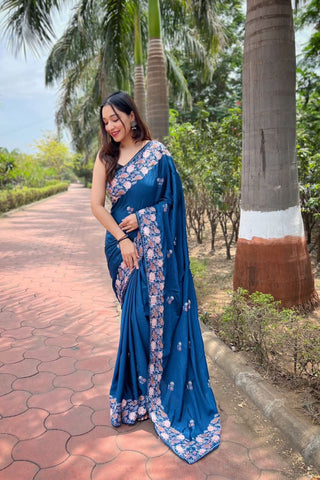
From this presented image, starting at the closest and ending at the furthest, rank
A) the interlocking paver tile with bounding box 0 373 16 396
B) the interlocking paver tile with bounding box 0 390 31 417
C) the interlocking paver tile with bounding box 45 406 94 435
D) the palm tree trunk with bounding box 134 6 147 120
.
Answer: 1. the interlocking paver tile with bounding box 45 406 94 435
2. the interlocking paver tile with bounding box 0 390 31 417
3. the interlocking paver tile with bounding box 0 373 16 396
4. the palm tree trunk with bounding box 134 6 147 120

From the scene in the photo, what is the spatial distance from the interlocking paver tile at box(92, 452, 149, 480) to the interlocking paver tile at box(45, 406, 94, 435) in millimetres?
291

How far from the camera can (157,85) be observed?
22.4 feet

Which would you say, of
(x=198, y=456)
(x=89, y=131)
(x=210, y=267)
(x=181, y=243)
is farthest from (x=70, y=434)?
(x=89, y=131)

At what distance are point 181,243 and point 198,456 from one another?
1.11m

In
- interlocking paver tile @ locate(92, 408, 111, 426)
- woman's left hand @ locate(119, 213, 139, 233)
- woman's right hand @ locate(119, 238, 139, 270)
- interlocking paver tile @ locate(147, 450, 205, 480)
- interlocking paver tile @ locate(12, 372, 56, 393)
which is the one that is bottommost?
interlocking paver tile @ locate(147, 450, 205, 480)

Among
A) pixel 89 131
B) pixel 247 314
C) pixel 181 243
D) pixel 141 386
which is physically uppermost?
pixel 89 131

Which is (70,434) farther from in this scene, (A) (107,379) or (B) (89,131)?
(B) (89,131)

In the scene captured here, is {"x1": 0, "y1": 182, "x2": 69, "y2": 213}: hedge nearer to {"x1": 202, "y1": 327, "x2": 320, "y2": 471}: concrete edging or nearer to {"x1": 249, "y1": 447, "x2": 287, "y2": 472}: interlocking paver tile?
{"x1": 202, "y1": 327, "x2": 320, "y2": 471}: concrete edging

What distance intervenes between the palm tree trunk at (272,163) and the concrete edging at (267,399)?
0.77 metres

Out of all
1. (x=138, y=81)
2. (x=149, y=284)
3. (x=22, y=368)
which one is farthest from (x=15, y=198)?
(x=149, y=284)

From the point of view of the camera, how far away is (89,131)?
22.7 m

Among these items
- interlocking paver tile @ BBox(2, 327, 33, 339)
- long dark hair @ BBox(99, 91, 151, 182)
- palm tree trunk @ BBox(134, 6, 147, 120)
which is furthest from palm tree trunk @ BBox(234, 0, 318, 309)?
palm tree trunk @ BBox(134, 6, 147, 120)

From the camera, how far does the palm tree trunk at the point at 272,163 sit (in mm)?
3090

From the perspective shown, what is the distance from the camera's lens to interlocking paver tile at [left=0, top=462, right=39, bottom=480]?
1.71 meters
